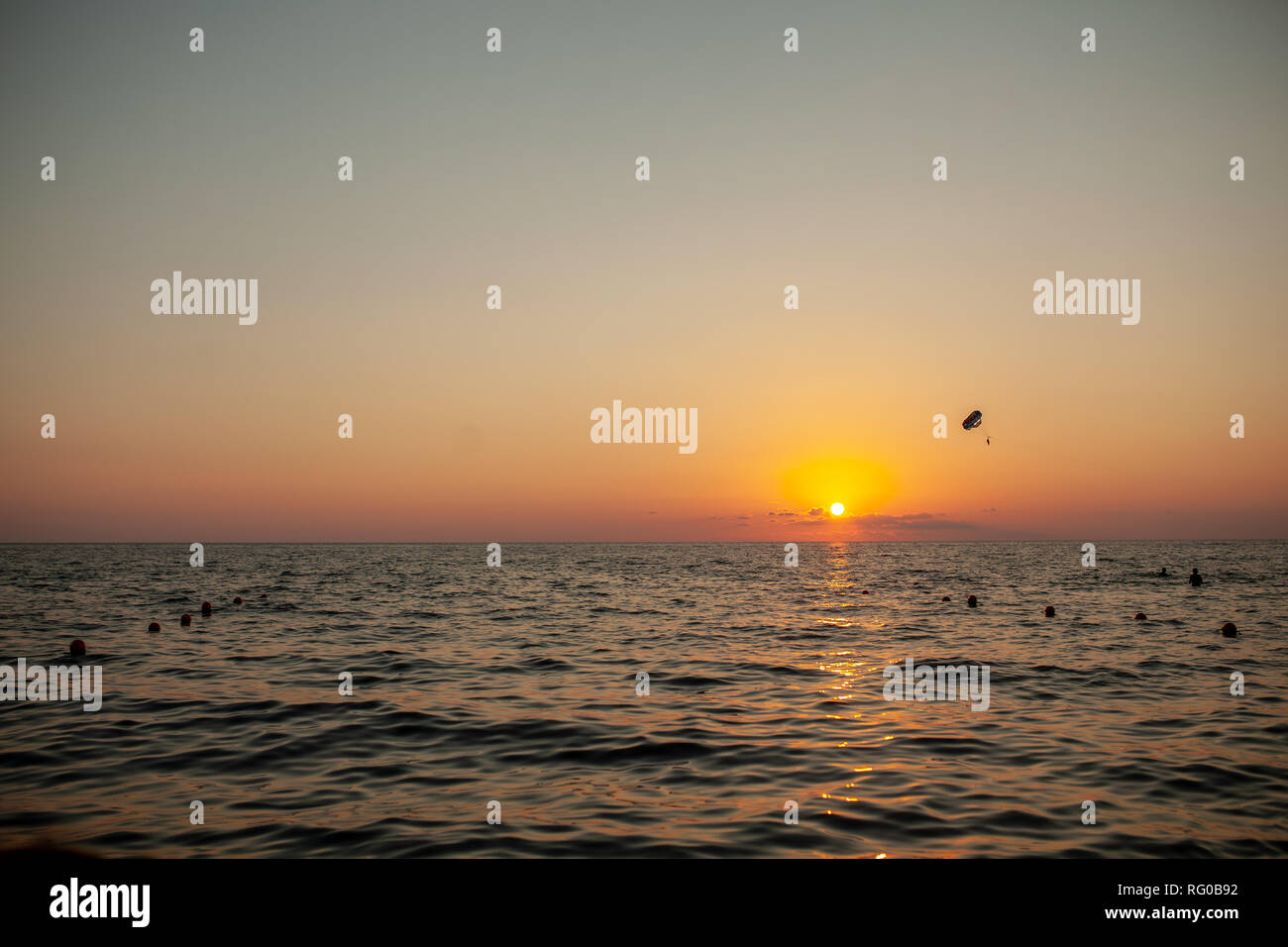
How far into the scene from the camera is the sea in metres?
10.6

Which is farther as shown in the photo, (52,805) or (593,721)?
(593,721)

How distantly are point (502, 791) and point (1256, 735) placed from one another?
13883 millimetres

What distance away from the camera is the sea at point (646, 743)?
10617mm

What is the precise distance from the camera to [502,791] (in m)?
12.5

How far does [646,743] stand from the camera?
50.6 ft
